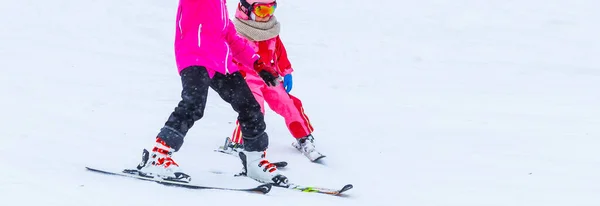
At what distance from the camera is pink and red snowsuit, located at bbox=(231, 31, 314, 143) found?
6.40 meters

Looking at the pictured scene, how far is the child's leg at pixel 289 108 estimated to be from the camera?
21.2ft

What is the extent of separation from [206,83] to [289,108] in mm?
1585

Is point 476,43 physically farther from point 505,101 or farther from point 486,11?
point 505,101

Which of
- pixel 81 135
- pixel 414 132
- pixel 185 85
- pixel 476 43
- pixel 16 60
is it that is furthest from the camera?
pixel 476 43

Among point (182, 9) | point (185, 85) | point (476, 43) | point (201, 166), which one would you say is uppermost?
point (182, 9)

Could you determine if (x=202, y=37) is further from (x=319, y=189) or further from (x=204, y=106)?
(x=319, y=189)

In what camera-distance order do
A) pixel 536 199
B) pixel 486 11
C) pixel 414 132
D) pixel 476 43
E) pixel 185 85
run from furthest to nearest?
pixel 486 11 → pixel 476 43 → pixel 414 132 → pixel 536 199 → pixel 185 85

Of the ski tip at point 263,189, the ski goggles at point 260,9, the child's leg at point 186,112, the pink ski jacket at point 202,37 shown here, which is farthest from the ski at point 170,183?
the ski goggles at point 260,9

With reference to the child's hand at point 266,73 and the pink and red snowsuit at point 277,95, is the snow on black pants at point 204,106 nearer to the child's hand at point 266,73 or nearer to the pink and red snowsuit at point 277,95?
the child's hand at point 266,73

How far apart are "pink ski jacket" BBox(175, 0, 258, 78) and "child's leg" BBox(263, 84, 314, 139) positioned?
1.35 m

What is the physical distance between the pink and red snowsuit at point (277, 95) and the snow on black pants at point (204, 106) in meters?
1.12

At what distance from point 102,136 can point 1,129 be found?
0.79 m

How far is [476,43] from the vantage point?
1186 centimetres

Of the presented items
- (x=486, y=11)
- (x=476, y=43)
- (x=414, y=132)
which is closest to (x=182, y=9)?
(x=414, y=132)
